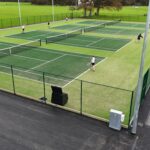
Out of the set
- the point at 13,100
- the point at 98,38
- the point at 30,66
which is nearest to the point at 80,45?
the point at 98,38

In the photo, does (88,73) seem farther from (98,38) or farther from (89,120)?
(98,38)

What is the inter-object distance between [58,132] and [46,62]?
12.6 m

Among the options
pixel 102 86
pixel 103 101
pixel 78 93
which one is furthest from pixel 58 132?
pixel 102 86

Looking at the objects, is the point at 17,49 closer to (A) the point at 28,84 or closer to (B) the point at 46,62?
(B) the point at 46,62

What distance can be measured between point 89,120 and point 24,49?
58.2 feet

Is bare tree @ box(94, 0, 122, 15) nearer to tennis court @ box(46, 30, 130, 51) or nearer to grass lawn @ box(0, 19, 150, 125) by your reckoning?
tennis court @ box(46, 30, 130, 51)

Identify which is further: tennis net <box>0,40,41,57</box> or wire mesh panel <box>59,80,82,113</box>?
tennis net <box>0,40,41,57</box>

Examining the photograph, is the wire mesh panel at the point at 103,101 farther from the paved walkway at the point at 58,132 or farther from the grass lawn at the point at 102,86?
the paved walkway at the point at 58,132

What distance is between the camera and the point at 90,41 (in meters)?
34.6

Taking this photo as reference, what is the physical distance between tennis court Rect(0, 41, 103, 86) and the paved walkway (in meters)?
4.78

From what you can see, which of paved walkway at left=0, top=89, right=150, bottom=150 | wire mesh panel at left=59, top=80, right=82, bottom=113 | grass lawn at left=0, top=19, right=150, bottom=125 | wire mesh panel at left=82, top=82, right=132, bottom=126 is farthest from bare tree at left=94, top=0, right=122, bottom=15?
paved walkway at left=0, top=89, right=150, bottom=150

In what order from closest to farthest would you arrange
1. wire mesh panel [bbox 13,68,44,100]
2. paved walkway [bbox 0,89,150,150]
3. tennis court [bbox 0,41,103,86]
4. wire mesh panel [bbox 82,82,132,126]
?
1. paved walkway [bbox 0,89,150,150]
2. wire mesh panel [bbox 82,82,132,126]
3. wire mesh panel [bbox 13,68,44,100]
4. tennis court [bbox 0,41,103,86]

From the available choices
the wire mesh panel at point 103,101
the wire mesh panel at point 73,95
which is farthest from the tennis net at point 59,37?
the wire mesh panel at point 103,101

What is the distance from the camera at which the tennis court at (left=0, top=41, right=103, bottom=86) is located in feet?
66.8
